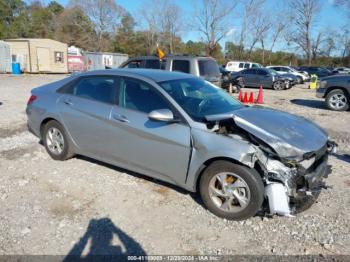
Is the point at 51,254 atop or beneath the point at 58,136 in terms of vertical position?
beneath

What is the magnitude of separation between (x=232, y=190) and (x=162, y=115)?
1137 millimetres

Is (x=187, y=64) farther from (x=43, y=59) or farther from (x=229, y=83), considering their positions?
(x=43, y=59)

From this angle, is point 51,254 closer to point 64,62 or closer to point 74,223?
point 74,223

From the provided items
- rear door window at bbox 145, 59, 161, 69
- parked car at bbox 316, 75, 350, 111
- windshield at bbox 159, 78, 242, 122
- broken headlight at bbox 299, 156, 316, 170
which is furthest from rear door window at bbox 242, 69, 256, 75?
broken headlight at bbox 299, 156, 316, 170

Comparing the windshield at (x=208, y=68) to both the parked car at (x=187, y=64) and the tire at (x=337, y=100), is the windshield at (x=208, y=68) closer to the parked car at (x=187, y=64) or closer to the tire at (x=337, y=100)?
the parked car at (x=187, y=64)

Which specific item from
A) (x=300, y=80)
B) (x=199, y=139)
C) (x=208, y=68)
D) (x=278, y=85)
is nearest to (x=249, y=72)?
(x=278, y=85)

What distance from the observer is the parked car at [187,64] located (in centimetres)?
977

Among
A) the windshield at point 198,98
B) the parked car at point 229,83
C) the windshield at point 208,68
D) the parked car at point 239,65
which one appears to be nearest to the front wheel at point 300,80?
the parked car at point 239,65

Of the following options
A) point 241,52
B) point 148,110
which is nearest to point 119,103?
point 148,110

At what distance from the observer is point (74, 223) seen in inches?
139

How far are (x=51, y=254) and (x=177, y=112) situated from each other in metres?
1.98

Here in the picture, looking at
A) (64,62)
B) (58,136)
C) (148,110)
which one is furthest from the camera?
(64,62)

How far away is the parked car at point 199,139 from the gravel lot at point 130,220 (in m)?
0.25

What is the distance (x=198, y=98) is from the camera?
13.9 ft
